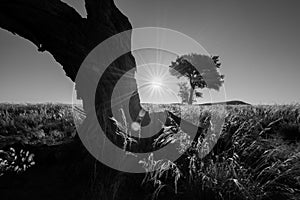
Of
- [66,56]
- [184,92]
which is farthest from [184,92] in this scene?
[66,56]

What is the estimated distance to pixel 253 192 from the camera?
109 inches

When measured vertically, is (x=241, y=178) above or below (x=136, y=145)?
below

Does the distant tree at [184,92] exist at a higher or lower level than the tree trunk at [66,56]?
higher

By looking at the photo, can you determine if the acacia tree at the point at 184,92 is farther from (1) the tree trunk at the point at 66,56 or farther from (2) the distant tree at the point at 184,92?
(1) the tree trunk at the point at 66,56

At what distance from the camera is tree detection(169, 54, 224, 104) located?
5244 cm

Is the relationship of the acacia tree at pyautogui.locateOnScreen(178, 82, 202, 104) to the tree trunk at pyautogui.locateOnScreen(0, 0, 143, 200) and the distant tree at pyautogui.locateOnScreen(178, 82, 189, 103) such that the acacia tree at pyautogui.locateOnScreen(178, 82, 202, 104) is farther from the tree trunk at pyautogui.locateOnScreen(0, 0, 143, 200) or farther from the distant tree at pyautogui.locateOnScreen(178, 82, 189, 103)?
the tree trunk at pyautogui.locateOnScreen(0, 0, 143, 200)

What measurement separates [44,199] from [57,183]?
442 mm

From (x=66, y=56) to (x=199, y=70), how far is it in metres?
51.1

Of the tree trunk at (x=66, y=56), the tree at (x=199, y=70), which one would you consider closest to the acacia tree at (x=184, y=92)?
the tree at (x=199, y=70)

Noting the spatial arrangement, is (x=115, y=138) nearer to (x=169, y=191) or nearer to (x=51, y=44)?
(x=169, y=191)

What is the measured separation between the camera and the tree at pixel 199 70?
52.4 meters

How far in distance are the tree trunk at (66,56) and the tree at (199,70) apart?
4804 centimetres

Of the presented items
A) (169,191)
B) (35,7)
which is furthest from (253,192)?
(35,7)

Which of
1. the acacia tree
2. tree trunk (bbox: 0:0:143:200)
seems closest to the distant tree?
the acacia tree
